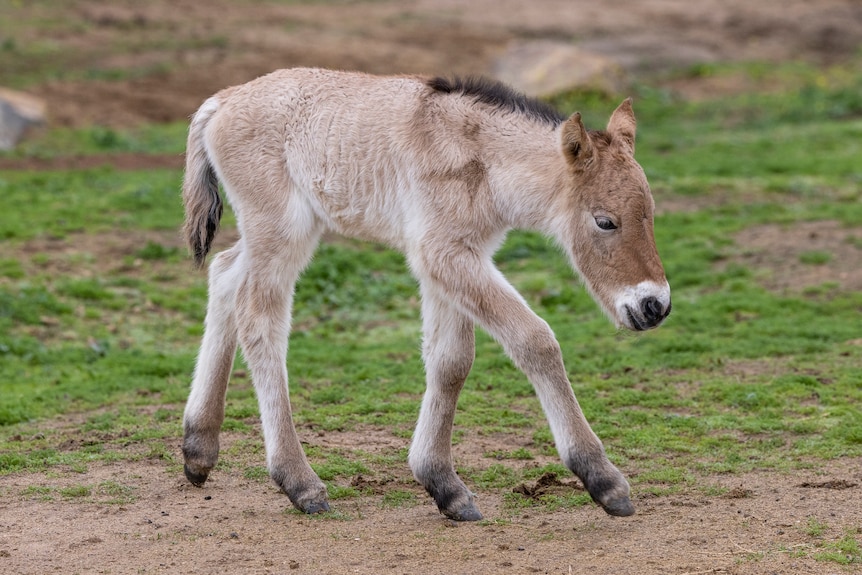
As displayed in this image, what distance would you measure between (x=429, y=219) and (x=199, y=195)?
172 cm

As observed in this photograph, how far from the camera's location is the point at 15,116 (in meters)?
17.1

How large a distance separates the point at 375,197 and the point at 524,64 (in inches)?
567

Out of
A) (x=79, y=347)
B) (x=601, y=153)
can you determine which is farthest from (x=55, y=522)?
(x=79, y=347)

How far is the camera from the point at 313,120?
648cm

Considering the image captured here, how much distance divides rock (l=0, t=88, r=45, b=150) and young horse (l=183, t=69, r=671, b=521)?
1102 cm

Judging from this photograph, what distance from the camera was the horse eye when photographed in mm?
5668

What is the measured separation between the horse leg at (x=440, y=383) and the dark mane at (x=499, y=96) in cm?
111

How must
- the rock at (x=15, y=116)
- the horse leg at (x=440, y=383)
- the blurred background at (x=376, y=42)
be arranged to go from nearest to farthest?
the horse leg at (x=440, y=383) < the rock at (x=15, y=116) < the blurred background at (x=376, y=42)

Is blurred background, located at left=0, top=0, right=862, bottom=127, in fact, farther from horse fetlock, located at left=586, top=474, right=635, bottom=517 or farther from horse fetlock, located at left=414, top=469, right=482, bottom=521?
horse fetlock, located at left=586, top=474, right=635, bottom=517

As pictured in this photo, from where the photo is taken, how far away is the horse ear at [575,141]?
5.62m

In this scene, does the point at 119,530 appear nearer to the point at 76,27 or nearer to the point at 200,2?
the point at 76,27

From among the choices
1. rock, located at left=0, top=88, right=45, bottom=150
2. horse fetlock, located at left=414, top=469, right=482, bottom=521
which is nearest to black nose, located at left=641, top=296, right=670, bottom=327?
horse fetlock, located at left=414, top=469, right=482, bottom=521

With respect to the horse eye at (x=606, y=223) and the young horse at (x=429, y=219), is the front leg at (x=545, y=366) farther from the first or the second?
the horse eye at (x=606, y=223)

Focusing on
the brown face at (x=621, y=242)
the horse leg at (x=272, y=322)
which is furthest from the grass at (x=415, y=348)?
the brown face at (x=621, y=242)
